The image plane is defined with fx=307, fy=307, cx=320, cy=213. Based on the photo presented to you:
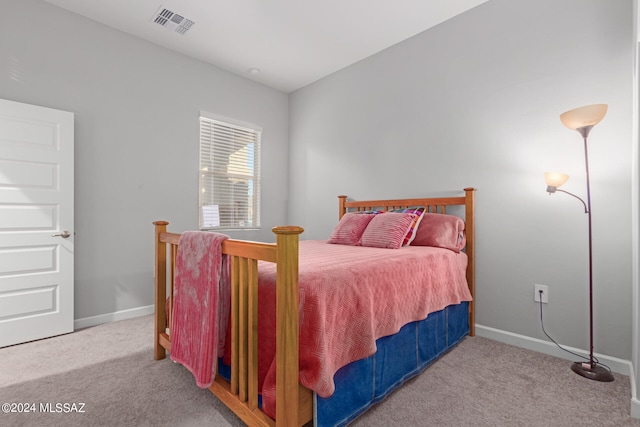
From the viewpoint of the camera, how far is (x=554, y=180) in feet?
6.55

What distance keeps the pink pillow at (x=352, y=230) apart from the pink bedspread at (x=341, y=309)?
0.81 metres

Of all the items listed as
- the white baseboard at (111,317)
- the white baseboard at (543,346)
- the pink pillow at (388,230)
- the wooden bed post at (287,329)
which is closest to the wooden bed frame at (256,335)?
the wooden bed post at (287,329)

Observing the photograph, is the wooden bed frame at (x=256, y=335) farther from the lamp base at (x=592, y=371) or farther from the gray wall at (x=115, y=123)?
the lamp base at (x=592, y=371)

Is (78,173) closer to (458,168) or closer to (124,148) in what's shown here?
(124,148)

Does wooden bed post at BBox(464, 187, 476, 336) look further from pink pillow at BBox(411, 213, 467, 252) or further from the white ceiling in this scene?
the white ceiling

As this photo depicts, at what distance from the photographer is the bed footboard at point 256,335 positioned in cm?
111

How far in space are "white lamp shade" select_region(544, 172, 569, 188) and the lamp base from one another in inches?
44.8

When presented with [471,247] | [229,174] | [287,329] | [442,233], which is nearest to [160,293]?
[287,329]

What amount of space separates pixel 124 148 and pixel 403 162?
2.69 metres

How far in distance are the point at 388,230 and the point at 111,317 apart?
263 centimetres

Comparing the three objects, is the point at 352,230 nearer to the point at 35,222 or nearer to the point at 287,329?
the point at 287,329

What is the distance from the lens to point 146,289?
10.1 feet

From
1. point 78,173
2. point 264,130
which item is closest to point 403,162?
point 264,130

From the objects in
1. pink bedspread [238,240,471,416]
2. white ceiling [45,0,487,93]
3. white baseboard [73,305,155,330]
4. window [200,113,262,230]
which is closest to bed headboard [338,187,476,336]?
pink bedspread [238,240,471,416]
